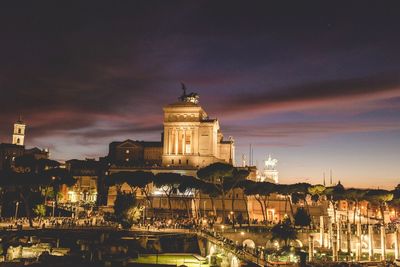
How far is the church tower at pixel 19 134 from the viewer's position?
463 ft


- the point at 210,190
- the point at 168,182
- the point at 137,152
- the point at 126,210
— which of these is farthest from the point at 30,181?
the point at 137,152

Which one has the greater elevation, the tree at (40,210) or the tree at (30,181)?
the tree at (30,181)

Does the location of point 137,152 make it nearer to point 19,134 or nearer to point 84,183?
point 84,183

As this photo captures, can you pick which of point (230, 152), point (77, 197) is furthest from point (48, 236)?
point (230, 152)

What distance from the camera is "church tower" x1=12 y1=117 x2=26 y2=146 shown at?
141125 mm

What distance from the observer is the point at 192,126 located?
339ft

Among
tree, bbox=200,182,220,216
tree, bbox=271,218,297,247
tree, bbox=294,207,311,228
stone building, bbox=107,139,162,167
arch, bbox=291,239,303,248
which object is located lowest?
arch, bbox=291,239,303,248

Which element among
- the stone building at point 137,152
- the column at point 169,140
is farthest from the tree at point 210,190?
the stone building at point 137,152

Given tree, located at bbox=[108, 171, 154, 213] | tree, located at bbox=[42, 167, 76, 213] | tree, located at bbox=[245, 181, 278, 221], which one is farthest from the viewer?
tree, located at bbox=[108, 171, 154, 213]

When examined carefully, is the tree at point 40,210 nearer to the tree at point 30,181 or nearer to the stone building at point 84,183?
the tree at point 30,181

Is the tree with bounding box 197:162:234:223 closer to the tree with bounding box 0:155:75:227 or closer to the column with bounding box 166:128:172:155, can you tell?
the column with bounding box 166:128:172:155

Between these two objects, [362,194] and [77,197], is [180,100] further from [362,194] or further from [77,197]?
[362,194]

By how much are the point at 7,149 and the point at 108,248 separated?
8612 cm

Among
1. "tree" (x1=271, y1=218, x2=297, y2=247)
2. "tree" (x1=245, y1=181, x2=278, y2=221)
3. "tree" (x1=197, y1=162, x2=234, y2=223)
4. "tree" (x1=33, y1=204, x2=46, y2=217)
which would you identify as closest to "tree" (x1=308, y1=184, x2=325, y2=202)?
"tree" (x1=245, y1=181, x2=278, y2=221)
